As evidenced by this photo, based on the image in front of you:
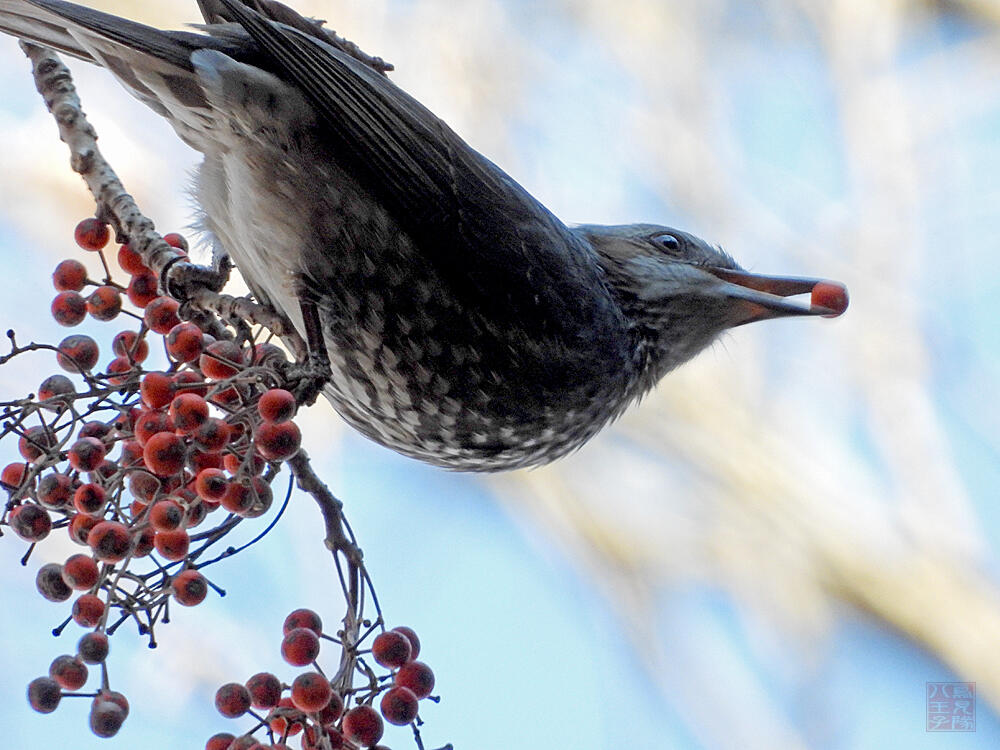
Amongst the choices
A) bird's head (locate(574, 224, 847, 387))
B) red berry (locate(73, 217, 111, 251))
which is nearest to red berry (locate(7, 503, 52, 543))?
red berry (locate(73, 217, 111, 251))

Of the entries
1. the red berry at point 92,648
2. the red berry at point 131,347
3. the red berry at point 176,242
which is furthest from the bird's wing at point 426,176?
the red berry at point 92,648

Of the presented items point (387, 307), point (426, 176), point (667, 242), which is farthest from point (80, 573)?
point (667, 242)

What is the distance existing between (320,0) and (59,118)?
3180mm

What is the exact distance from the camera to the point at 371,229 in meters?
2.41

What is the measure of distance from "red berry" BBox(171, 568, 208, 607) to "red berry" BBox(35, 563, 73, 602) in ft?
0.60

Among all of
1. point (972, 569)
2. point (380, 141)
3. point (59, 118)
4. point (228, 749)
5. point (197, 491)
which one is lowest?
point (972, 569)

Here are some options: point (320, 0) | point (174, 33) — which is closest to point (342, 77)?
point (174, 33)

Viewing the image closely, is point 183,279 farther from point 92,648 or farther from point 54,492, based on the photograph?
point 92,648

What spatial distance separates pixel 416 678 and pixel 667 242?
1.52 meters

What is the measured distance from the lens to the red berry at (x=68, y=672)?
5.45ft

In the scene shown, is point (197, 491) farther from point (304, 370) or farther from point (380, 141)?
point (380, 141)

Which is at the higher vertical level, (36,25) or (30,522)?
(36,25)

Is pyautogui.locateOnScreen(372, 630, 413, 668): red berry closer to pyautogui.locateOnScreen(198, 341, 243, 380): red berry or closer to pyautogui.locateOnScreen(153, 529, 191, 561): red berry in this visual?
pyautogui.locateOnScreen(153, 529, 191, 561): red berry

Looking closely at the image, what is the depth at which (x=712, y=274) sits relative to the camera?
2.86 metres
